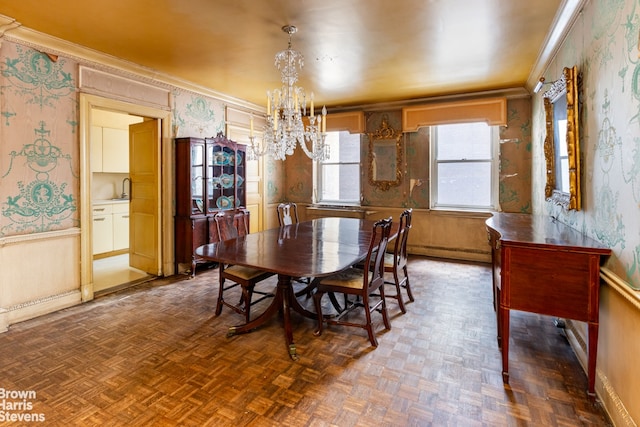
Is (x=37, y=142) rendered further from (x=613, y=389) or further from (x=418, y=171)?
(x=418, y=171)

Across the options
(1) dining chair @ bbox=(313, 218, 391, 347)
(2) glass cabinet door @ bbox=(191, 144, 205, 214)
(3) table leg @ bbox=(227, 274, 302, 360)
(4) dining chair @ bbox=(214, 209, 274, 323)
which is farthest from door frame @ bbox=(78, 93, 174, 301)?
(1) dining chair @ bbox=(313, 218, 391, 347)

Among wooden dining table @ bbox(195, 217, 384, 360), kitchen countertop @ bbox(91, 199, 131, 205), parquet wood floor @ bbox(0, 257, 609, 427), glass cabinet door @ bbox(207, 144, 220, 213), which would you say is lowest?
parquet wood floor @ bbox(0, 257, 609, 427)

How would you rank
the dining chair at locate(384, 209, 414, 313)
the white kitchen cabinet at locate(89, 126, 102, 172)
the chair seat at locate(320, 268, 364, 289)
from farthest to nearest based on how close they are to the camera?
1. the white kitchen cabinet at locate(89, 126, 102, 172)
2. the dining chair at locate(384, 209, 414, 313)
3. the chair seat at locate(320, 268, 364, 289)

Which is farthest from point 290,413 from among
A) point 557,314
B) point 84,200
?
point 84,200

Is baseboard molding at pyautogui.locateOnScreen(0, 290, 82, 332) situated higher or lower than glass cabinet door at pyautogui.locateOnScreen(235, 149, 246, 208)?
lower

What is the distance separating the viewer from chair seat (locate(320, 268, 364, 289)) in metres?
2.57

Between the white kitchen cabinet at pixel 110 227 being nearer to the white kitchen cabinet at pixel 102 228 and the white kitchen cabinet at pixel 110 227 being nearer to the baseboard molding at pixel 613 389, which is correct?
the white kitchen cabinet at pixel 102 228

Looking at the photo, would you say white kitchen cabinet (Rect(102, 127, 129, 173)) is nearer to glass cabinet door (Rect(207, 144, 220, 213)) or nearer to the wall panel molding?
glass cabinet door (Rect(207, 144, 220, 213))

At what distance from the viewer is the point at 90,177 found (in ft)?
Result: 11.3

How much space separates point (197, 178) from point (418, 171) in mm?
3383

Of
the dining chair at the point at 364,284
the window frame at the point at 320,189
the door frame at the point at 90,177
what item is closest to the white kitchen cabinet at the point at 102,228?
the door frame at the point at 90,177

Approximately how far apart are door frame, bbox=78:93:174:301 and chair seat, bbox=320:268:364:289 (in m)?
2.50

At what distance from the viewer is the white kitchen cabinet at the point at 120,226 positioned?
219 inches

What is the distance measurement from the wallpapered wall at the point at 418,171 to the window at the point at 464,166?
136 millimetres
